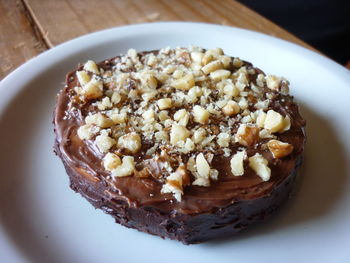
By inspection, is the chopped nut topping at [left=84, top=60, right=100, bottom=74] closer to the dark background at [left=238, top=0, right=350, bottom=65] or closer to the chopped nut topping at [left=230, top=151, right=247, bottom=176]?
the chopped nut topping at [left=230, top=151, right=247, bottom=176]

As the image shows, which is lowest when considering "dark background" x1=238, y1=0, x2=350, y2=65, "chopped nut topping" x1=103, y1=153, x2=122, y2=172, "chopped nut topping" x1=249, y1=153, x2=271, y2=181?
"dark background" x1=238, y1=0, x2=350, y2=65

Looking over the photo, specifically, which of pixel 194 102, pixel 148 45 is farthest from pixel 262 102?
pixel 148 45

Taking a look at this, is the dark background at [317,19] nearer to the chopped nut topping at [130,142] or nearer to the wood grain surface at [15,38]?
the wood grain surface at [15,38]

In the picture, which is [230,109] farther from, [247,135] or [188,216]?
[188,216]

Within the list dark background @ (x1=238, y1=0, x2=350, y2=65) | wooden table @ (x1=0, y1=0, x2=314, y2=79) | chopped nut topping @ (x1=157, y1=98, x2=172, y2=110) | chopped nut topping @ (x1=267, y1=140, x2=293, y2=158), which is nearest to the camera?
chopped nut topping @ (x1=267, y1=140, x2=293, y2=158)

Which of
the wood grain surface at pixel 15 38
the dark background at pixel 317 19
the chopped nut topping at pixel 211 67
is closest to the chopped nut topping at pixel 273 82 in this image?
the chopped nut topping at pixel 211 67

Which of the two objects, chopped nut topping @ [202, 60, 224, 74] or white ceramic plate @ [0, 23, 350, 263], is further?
chopped nut topping @ [202, 60, 224, 74]

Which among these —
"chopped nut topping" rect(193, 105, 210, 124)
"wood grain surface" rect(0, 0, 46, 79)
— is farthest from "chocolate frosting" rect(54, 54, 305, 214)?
"wood grain surface" rect(0, 0, 46, 79)
